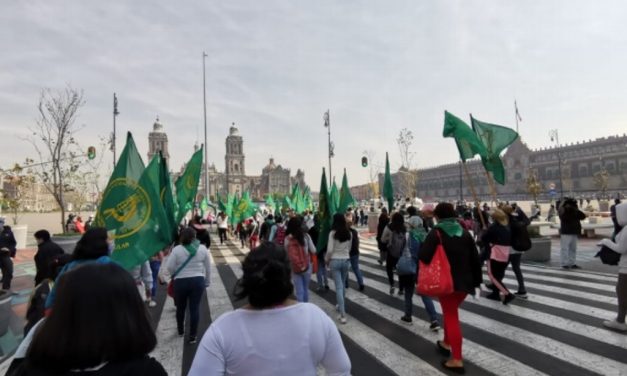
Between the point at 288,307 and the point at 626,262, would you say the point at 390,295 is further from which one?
the point at 288,307

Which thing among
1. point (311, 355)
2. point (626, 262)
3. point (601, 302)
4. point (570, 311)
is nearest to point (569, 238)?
point (601, 302)

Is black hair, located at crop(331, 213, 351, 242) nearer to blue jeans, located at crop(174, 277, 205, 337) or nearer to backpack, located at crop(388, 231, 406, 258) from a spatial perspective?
backpack, located at crop(388, 231, 406, 258)

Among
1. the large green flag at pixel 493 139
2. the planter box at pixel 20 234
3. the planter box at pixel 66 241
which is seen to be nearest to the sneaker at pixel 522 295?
the large green flag at pixel 493 139

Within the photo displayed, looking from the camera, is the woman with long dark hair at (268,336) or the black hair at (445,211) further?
the black hair at (445,211)

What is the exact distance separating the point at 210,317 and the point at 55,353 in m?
5.83

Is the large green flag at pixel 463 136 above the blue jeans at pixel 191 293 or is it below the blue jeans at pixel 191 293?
above

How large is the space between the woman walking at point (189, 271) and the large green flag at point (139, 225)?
30cm

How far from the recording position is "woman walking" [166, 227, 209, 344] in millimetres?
5391

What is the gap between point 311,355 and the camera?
185 centimetres

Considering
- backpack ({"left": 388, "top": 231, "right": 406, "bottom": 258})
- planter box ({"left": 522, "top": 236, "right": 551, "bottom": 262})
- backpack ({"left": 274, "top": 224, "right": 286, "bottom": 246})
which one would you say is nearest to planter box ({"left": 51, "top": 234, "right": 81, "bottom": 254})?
backpack ({"left": 274, "top": 224, "right": 286, "bottom": 246})

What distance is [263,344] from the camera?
1.77 m

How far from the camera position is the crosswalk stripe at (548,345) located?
436 centimetres

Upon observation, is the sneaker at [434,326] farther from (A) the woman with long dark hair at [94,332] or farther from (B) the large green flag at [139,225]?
(A) the woman with long dark hair at [94,332]

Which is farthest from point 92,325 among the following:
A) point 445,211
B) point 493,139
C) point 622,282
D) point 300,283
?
point 493,139
